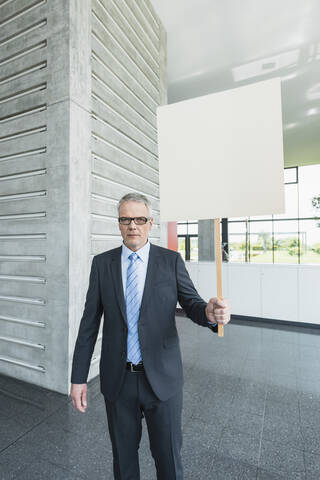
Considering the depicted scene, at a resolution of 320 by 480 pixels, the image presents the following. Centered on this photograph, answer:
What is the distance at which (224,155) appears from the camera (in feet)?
3.25

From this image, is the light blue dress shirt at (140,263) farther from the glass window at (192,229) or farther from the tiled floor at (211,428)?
the glass window at (192,229)

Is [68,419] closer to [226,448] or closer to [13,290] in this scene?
[226,448]

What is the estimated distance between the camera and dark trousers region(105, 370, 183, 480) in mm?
1263

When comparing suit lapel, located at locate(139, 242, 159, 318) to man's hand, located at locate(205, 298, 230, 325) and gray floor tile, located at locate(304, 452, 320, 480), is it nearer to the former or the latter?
man's hand, located at locate(205, 298, 230, 325)

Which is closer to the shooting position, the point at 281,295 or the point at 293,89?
the point at 281,295

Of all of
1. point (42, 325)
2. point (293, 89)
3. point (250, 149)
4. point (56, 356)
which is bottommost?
point (56, 356)

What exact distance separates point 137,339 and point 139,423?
18.3 inches

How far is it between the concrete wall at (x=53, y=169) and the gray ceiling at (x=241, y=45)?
1.61 meters

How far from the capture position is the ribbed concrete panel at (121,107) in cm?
309

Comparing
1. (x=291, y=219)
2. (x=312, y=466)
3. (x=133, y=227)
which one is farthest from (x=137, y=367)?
(x=291, y=219)

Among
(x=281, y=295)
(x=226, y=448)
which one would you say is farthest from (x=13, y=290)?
(x=281, y=295)

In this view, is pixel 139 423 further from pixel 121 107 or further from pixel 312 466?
pixel 121 107

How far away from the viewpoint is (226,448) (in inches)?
76.9

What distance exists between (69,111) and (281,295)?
5.07m
